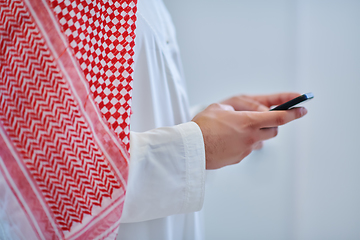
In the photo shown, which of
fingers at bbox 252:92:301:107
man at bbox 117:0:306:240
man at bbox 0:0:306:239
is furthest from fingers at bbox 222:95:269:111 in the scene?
man at bbox 0:0:306:239

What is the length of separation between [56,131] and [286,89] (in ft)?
3.15

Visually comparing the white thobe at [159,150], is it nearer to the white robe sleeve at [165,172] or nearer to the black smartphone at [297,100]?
the white robe sleeve at [165,172]

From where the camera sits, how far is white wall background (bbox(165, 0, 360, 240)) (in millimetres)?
979

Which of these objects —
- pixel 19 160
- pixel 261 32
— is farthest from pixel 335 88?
pixel 19 160

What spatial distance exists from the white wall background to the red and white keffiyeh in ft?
2.68

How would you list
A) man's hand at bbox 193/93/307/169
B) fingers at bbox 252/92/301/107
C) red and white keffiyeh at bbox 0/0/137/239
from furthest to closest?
fingers at bbox 252/92/301/107
man's hand at bbox 193/93/307/169
red and white keffiyeh at bbox 0/0/137/239

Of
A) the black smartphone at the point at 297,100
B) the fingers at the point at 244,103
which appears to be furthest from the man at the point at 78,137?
the fingers at the point at 244,103

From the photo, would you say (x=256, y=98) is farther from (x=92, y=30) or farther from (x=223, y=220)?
(x=223, y=220)

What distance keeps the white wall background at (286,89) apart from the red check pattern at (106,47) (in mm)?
747

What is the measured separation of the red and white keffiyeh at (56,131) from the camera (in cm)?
33

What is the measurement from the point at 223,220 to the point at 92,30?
39.5 inches

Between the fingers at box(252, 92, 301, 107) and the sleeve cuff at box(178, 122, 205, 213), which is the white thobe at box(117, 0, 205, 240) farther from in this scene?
the fingers at box(252, 92, 301, 107)

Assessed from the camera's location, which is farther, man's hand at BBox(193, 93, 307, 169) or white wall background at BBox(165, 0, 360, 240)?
white wall background at BBox(165, 0, 360, 240)

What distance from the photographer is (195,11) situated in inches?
43.5
